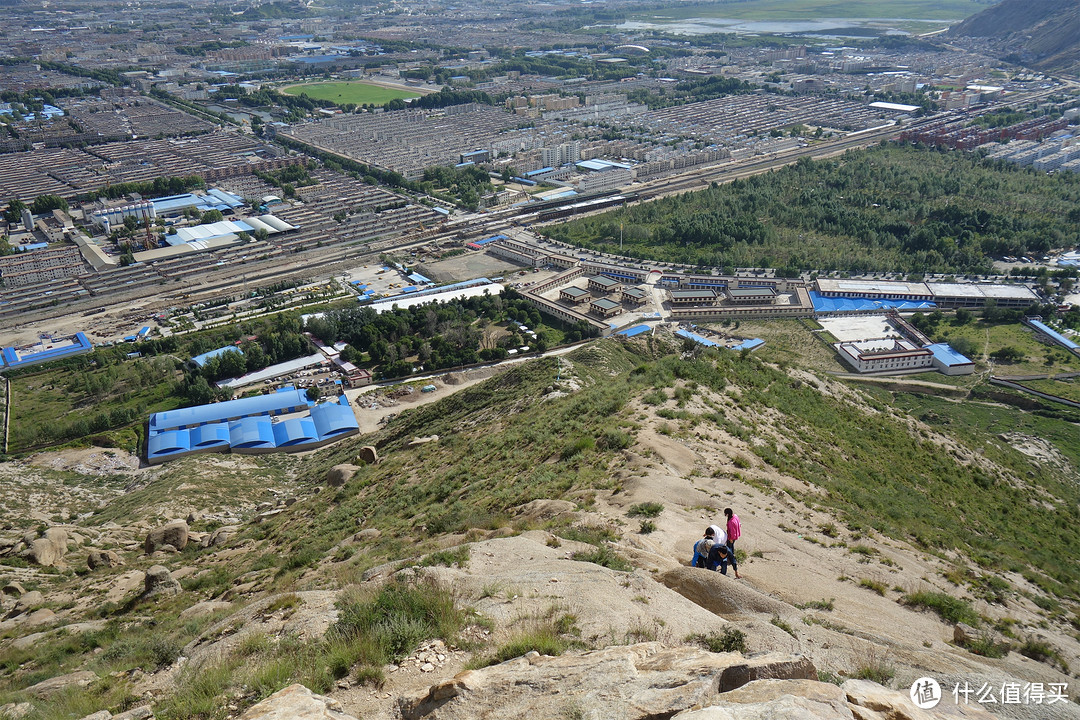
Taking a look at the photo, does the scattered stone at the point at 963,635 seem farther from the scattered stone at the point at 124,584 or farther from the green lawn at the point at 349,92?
the green lawn at the point at 349,92

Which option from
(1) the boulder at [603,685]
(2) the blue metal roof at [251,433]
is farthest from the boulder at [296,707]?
(2) the blue metal roof at [251,433]

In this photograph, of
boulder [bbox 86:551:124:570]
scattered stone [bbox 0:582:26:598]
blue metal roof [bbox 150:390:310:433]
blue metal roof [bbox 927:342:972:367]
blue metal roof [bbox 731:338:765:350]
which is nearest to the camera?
scattered stone [bbox 0:582:26:598]

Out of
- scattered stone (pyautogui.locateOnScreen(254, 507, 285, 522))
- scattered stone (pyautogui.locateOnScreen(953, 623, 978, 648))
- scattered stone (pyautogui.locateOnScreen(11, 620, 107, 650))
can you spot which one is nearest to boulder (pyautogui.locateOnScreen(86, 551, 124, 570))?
scattered stone (pyautogui.locateOnScreen(254, 507, 285, 522))

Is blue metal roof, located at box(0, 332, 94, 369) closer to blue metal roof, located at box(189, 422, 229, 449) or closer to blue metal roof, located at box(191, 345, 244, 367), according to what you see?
blue metal roof, located at box(191, 345, 244, 367)

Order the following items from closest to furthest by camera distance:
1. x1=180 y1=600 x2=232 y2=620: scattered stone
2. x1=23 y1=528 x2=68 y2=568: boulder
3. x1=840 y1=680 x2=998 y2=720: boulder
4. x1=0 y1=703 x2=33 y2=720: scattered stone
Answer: x1=840 y1=680 x2=998 y2=720: boulder < x1=0 y1=703 x2=33 y2=720: scattered stone < x1=180 y1=600 x2=232 y2=620: scattered stone < x1=23 y1=528 x2=68 y2=568: boulder

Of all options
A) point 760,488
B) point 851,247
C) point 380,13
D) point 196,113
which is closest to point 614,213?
point 851,247

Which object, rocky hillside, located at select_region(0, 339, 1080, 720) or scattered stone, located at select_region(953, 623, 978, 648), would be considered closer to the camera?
rocky hillside, located at select_region(0, 339, 1080, 720)

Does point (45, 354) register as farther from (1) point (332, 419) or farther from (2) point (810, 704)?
(2) point (810, 704)

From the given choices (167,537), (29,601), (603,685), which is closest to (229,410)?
(167,537)

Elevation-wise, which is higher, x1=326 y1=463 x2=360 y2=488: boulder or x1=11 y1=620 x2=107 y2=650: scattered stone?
x1=11 y1=620 x2=107 y2=650: scattered stone
